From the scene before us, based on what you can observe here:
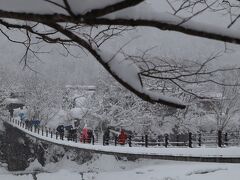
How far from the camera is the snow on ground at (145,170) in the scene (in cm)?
1997

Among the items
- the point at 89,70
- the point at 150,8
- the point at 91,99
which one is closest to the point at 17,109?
the point at 91,99

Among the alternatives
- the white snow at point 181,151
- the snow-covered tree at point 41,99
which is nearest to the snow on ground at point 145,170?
the white snow at point 181,151

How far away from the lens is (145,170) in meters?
28.0

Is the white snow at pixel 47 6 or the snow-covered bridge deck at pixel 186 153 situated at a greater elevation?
the white snow at pixel 47 6

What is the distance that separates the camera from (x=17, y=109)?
233ft

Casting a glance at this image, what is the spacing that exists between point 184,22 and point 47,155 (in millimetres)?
45893

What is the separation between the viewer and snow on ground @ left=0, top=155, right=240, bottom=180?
1997 centimetres

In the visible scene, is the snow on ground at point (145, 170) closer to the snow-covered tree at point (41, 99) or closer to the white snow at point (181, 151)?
the white snow at point (181, 151)

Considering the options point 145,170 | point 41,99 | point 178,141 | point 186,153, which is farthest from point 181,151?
point 41,99

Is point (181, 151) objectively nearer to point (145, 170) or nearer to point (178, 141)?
point (178, 141)

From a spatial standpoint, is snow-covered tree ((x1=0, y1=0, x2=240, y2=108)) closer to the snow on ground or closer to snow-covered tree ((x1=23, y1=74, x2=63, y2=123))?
the snow on ground

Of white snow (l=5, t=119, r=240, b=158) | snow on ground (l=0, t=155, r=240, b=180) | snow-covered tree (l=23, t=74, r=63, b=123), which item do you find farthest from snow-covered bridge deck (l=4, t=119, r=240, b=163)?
snow-covered tree (l=23, t=74, r=63, b=123)

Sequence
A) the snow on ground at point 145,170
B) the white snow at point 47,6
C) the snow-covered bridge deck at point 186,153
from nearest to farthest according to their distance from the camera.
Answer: the white snow at point 47,6 < the snow-covered bridge deck at point 186,153 < the snow on ground at point 145,170

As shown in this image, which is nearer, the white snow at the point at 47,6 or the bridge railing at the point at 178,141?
the white snow at the point at 47,6
